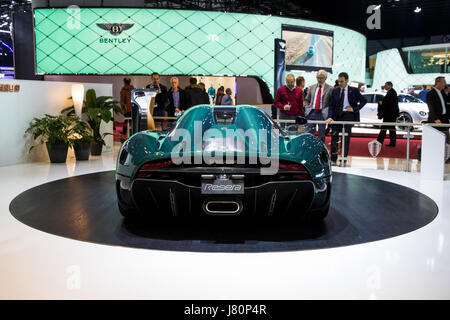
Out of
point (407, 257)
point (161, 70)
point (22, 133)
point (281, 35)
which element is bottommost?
point (407, 257)

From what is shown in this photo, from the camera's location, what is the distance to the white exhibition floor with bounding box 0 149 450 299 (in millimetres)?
2170

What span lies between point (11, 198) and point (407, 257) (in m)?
3.77

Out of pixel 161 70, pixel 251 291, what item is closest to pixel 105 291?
pixel 251 291

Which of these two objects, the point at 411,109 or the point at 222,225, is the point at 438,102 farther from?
the point at 411,109

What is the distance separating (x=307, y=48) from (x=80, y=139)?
9706 millimetres

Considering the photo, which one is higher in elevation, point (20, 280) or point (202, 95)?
point (202, 95)

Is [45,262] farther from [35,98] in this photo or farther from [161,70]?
[161,70]

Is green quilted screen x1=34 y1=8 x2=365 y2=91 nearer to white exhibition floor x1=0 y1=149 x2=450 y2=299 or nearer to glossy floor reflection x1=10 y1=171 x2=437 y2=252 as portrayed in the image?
glossy floor reflection x1=10 y1=171 x2=437 y2=252

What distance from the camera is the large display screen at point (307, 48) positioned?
1400 cm

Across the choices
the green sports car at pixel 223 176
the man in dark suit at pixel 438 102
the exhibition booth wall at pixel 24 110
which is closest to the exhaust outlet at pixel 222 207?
the green sports car at pixel 223 176

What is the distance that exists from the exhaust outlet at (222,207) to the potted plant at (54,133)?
15.7 feet

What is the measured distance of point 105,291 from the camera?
217 cm

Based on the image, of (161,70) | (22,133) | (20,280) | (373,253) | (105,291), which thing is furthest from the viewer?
(161,70)

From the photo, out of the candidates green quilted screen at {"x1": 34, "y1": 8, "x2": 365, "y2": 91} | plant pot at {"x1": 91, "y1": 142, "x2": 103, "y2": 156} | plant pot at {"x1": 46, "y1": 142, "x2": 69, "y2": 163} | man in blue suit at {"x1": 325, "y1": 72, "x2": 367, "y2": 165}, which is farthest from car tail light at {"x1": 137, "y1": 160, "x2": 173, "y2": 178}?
green quilted screen at {"x1": 34, "y1": 8, "x2": 365, "y2": 91}
